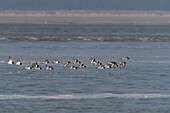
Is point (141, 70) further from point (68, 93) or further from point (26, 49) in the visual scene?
point (26, 49)

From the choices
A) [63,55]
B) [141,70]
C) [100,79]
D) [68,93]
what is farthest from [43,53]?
[68,93]

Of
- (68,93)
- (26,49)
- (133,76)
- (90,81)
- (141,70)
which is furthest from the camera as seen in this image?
(26,49)

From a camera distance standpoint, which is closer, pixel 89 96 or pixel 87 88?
pixel 89 96

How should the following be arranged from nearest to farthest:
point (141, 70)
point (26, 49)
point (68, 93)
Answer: point (68, 93) → point (141, 70) → point (26, 49)

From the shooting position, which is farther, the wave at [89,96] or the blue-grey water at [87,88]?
the wave at [89,96]

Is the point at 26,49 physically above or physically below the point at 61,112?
above

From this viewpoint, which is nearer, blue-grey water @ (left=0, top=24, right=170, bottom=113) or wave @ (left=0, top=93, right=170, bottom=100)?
blue-grey water @ (left=0, top=24, right=170, bottom=113)

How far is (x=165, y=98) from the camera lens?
1189 inches

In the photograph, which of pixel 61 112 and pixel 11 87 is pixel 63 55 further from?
pixel 61 112

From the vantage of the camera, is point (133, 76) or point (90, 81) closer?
point (90, 81)

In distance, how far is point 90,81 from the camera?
116 feet

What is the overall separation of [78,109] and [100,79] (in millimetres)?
8469

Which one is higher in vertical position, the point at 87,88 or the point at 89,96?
the point at 87,88

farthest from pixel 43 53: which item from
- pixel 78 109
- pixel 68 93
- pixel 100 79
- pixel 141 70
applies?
pixel 78 109
